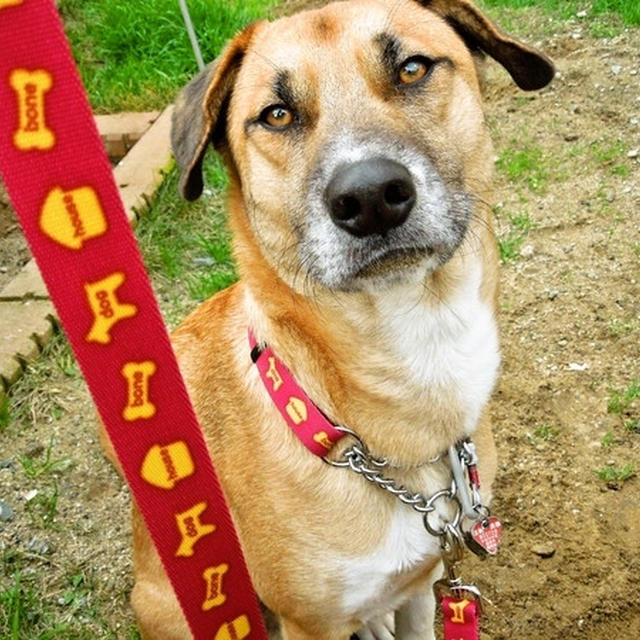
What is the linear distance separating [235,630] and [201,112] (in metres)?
1.35

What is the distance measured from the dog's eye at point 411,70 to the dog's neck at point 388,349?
48 centimetres

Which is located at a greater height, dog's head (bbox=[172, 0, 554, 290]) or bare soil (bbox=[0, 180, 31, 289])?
dog's head (bbox=[172, 0, 554, 290])

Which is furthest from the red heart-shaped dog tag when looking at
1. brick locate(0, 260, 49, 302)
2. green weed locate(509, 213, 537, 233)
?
brick locate(0, 260, 49, 302)

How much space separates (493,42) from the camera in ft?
7.79

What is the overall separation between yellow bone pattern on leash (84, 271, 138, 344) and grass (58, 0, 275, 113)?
5.14 metres

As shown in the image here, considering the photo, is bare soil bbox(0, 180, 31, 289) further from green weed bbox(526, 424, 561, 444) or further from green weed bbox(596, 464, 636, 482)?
green weed bbox(596, 464, 636, 482)

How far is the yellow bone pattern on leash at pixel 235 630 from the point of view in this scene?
72.9 inches

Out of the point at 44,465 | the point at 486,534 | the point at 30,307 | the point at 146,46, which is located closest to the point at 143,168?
the point at 30,307

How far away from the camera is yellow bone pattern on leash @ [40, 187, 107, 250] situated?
1298mm

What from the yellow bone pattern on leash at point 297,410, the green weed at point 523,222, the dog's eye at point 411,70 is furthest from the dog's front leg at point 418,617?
the green weed at point 523,222

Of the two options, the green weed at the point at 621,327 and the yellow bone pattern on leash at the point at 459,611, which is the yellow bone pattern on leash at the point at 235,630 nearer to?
the yellow bone pattern on leash at the point at 459,611

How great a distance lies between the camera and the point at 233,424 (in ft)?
8.02


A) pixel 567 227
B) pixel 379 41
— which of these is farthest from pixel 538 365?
pixel 379 41

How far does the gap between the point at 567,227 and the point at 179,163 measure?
9.50 ft
